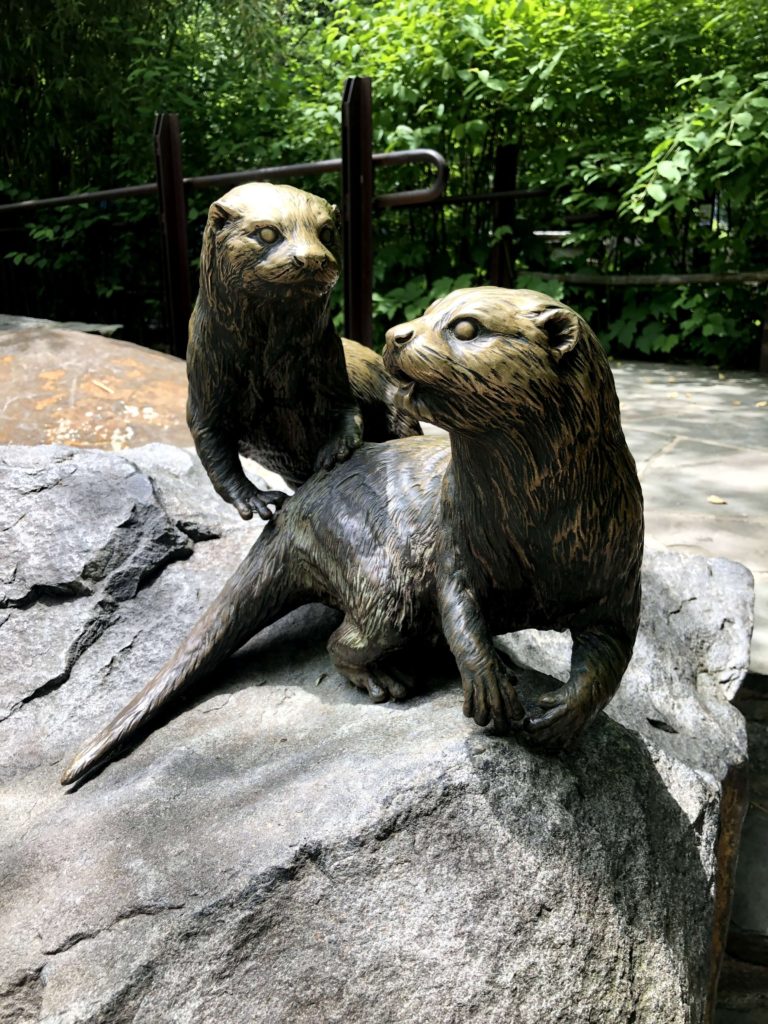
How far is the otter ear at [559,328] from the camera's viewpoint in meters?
1.56

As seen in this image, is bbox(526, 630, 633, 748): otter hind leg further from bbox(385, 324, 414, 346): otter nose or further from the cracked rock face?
bbox(385, 324, 414, 346): otter nose

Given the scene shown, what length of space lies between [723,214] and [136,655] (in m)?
7.13

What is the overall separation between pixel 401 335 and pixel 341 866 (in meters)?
0.94

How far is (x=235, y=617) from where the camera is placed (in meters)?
2.28

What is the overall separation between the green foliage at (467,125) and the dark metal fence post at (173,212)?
107 inches

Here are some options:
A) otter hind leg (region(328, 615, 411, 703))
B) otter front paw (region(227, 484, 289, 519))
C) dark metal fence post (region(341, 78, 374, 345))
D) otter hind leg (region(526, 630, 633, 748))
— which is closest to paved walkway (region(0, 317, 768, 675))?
dark metal fence post (region(341, 78, 374, 345))

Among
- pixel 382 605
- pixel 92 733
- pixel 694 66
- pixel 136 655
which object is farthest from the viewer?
pixel 694 66

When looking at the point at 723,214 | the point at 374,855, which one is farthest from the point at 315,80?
the point at 374,855

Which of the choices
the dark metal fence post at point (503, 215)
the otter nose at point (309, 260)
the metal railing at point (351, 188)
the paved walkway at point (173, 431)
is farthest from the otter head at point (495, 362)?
the dark metal fence post at point (503, 215)

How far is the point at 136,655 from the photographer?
2.55 metres

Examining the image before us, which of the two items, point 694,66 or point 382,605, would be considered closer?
point 382,605

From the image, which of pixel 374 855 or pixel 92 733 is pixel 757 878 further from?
pixel 92 733

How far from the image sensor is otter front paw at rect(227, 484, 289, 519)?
2316mm

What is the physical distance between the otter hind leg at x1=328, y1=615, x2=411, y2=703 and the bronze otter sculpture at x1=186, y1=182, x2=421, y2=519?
0.43 meters
